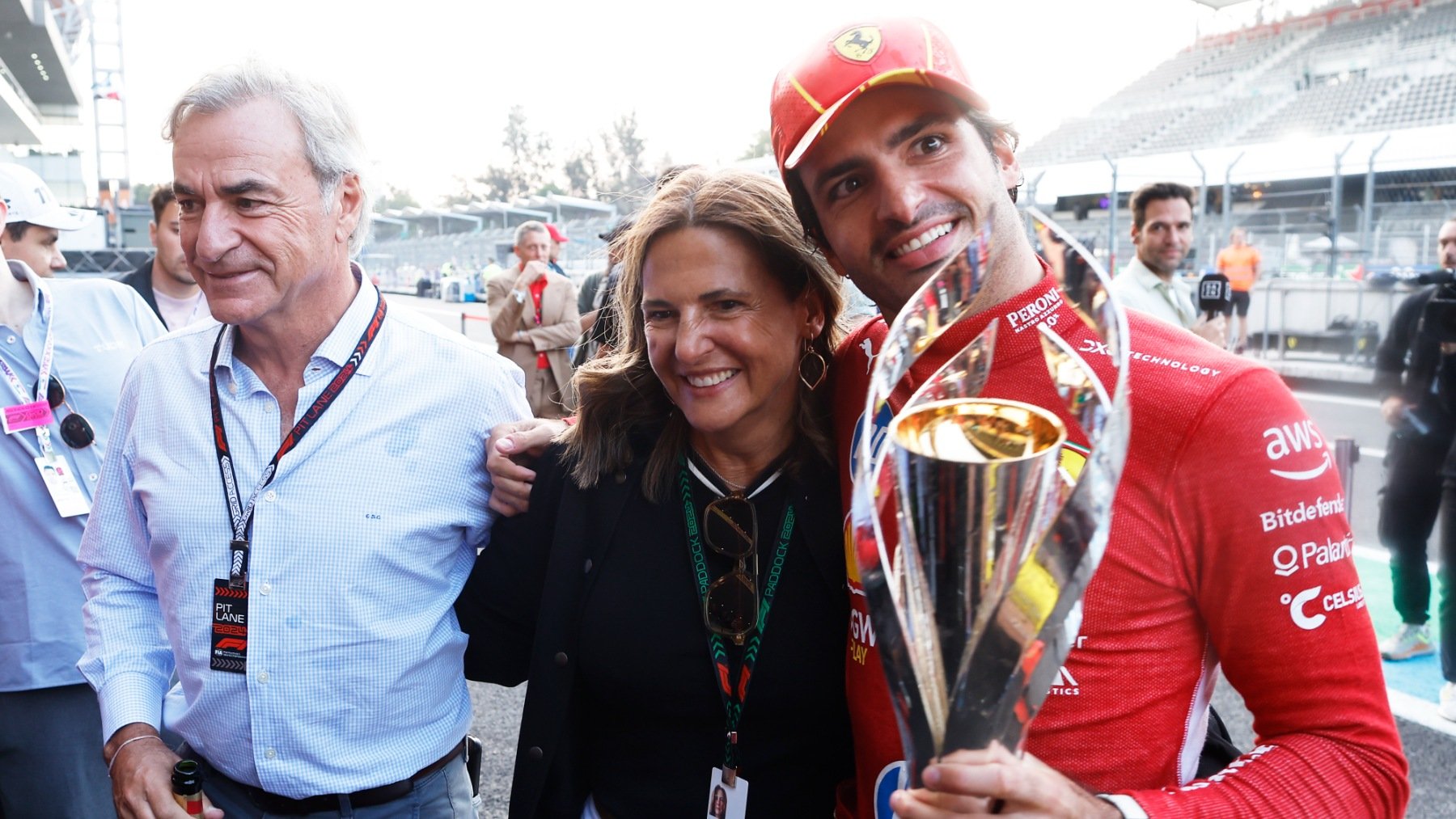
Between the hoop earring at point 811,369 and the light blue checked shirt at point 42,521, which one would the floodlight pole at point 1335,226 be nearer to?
the hoop earring at point 811,369

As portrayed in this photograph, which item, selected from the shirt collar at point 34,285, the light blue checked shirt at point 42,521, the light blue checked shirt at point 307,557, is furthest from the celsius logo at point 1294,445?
the shirt collar at point 34,285

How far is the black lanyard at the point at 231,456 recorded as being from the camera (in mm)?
1797

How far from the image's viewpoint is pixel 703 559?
1.75 metres

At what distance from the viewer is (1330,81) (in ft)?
114

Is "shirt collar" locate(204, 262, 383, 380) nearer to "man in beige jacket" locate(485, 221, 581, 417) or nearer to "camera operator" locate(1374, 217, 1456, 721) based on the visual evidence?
"camera operator" locate(1374, 217, 1456, 721)

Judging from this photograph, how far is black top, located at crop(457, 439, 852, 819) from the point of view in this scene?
1.68 m

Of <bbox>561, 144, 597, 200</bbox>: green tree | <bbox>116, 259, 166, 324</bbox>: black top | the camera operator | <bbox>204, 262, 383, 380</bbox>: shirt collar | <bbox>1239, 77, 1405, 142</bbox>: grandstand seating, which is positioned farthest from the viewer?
<bbox>561, 144, 597, 200</bbox>: green tree

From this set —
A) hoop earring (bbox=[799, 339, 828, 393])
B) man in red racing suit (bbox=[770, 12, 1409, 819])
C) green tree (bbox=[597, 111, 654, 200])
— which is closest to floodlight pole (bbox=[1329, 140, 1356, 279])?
hoop earring (bbox=[799, 339, 828, 393])

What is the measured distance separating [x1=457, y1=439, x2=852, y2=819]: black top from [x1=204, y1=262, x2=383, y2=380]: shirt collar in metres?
0.52

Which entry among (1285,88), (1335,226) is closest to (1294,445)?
(1335,226)

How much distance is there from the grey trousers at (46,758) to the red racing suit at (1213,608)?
2.10m

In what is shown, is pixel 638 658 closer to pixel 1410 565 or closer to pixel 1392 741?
pixel 1392 741

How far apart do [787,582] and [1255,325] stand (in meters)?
14.3

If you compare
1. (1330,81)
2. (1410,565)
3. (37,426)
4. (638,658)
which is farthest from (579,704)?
(1330,81)
